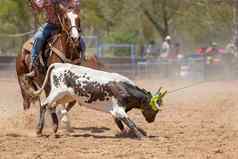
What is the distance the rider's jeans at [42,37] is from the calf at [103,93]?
1.03 metres

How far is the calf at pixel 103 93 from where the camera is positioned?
33.3 feet

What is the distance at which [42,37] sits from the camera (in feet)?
38.2

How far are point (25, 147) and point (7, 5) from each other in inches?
1068

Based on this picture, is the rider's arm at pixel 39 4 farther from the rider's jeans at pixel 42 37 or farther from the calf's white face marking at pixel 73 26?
the calf's white face marking at pixel 73 26

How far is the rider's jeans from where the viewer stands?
38.1 ft

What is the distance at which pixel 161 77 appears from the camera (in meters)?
29.3

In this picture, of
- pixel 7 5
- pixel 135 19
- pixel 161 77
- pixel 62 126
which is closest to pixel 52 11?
pixel 62 126

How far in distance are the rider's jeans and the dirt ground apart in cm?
124

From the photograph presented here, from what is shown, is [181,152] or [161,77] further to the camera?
[161,77]

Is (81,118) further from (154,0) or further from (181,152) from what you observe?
(154,0)

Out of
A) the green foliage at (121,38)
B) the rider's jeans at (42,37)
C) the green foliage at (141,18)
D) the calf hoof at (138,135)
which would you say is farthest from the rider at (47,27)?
the green foliage at (121,38)

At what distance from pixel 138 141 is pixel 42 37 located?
282 cm

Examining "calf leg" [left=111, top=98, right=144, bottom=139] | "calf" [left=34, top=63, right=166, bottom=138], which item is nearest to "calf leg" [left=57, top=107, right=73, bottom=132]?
"calf" [left=34, top=63, right=166, bottom=138]

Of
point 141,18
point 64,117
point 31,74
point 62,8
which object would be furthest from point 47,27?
point 141,18
